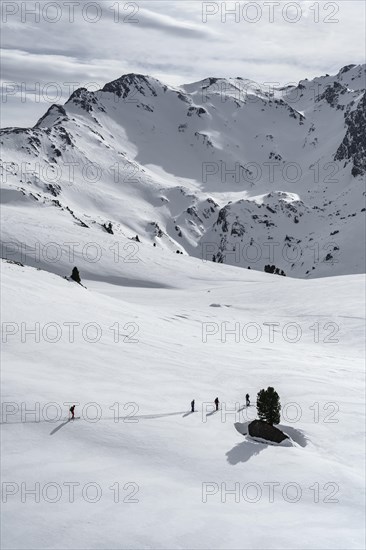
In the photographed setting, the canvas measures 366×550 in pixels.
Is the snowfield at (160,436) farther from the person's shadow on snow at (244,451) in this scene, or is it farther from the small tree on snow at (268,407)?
the small tree on snow at (268,407)

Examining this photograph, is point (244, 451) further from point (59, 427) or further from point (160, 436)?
point (59, 427)

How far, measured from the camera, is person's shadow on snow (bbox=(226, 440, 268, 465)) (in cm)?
2498

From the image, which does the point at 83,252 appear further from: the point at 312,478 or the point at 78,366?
the point at 312,478

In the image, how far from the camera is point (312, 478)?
78.5 ft

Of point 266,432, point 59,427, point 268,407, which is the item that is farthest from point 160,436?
point 268,407

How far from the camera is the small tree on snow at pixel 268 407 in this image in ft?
91.6

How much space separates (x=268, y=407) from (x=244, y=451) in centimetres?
315

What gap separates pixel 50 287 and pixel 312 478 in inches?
1361

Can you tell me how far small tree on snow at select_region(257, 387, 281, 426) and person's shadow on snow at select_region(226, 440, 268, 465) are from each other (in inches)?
58.3

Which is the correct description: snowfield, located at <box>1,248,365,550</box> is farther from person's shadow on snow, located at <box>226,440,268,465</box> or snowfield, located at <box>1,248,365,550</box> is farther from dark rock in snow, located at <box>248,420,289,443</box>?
dark rock in snow, located at <box>248,420,289,443</box>

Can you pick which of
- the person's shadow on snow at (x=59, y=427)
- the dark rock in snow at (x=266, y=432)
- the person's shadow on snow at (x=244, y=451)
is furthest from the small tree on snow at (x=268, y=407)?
the person's shadow on snow at (x=59, y=427)

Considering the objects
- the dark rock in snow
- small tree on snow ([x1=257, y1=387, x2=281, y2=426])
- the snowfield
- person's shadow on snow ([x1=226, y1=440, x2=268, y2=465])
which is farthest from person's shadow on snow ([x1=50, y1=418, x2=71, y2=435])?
small tree on snow ([x1=257, y1=387, x2=281, y2=426])

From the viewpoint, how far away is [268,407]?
28.1m

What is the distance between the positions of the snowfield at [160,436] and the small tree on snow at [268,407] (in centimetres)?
162
